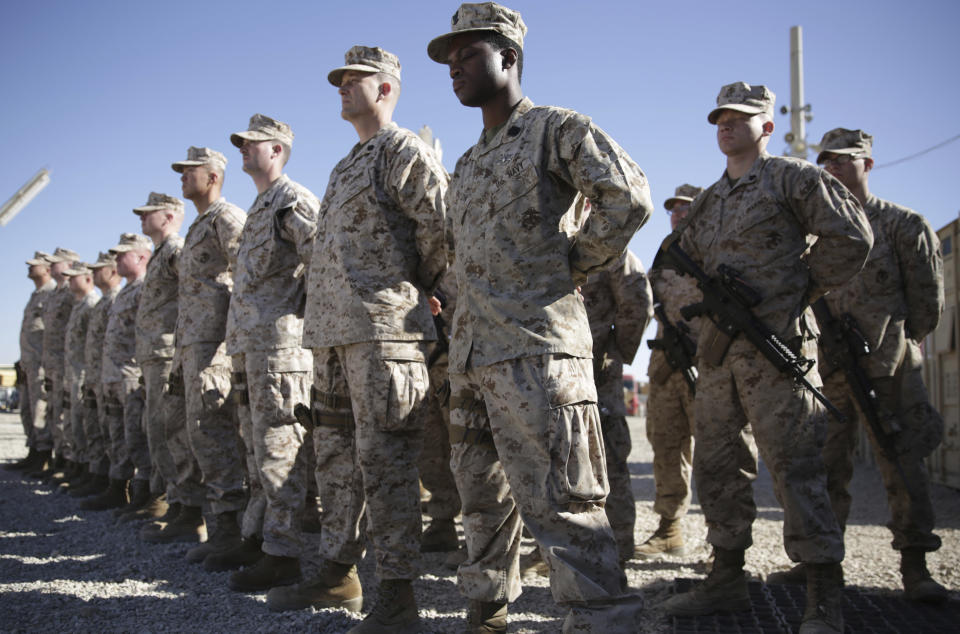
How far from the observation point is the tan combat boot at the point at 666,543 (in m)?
5.64

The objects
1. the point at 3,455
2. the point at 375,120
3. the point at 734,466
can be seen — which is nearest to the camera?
the point at 734,466

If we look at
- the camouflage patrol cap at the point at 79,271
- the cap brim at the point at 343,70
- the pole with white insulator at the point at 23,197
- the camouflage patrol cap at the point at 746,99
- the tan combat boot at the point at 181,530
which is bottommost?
the tan combat boot at the point at 181,530

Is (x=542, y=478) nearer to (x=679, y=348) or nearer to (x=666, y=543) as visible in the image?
(x=679, y=348)

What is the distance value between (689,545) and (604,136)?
416 centimetres

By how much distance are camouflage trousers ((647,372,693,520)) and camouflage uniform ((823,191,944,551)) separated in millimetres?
1180

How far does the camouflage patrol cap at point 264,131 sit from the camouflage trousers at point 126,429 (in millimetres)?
3401

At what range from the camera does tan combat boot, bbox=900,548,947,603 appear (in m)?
4.06

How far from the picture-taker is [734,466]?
387 centimetres

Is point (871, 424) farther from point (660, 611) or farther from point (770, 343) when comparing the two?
point (660, 611)

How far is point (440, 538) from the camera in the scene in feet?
18.7

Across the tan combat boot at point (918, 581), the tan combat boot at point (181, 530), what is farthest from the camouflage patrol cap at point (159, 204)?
the tan combat boot at point (918, 581)

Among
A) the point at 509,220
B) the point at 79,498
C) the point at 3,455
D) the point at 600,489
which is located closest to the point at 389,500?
the point at 600,489

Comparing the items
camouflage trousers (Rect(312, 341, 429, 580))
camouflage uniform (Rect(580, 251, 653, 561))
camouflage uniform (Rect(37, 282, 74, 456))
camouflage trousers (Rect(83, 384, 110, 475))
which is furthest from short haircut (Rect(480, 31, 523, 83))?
camouflage uniform (Rect(37, 282, 74, 456))

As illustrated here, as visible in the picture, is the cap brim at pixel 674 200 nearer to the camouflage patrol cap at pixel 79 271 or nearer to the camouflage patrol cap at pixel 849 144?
the camouflage patrol cap at pixel 849 144
